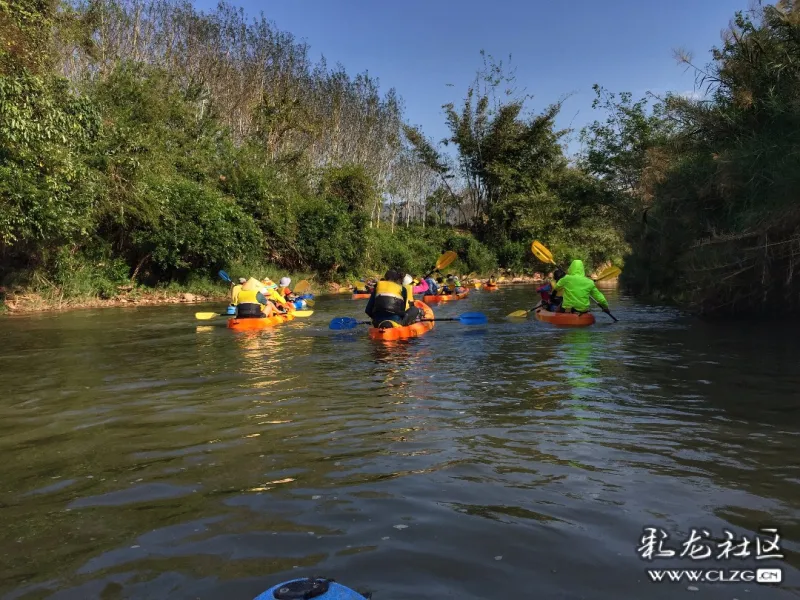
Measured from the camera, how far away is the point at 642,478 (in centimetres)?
342

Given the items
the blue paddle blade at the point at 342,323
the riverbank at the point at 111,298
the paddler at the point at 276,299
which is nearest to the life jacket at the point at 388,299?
the blue paddle blade at the point at 342,323

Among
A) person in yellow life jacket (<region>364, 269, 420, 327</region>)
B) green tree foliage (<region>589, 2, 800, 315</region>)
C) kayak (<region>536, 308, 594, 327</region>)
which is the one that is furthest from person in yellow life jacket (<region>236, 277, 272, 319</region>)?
green tree foliage (<region>589, 2, 800, 315</region>)

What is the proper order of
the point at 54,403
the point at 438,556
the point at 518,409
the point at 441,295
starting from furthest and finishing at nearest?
the point at 441,295
the point at 54,403
the point at 518,409
the point at 438,556

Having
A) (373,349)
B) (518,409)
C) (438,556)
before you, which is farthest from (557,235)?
(438,556)

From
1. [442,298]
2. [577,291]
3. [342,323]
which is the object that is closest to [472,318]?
[577,291]

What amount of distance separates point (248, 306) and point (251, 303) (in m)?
0.08

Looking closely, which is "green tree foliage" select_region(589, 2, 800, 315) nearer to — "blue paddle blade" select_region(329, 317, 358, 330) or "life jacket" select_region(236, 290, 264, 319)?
"blue paddle blade" select_region(329, 317, 358, 330)

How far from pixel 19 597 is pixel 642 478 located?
2927 millimetres

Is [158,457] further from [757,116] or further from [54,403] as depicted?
[757,116]

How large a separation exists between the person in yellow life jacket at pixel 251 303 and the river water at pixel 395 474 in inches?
152

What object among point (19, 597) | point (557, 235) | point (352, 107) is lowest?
point (19, 597)

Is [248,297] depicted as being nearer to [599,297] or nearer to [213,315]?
[213,315]

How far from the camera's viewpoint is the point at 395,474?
3.58 m

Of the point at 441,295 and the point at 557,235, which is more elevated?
the point at 557,235
